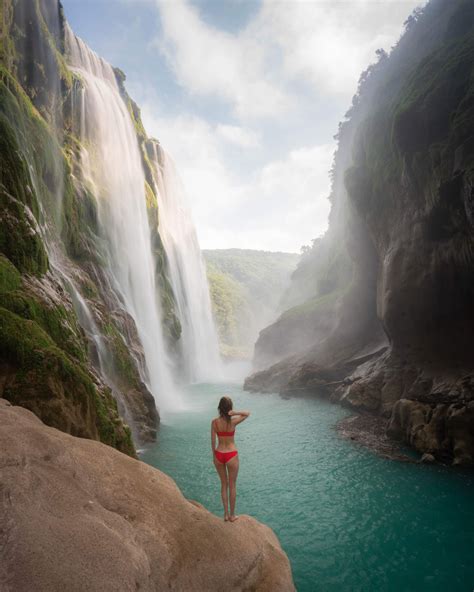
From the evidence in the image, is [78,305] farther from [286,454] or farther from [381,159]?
[381,159]

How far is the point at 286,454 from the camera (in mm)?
15344

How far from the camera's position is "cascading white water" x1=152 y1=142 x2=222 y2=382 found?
167 feet

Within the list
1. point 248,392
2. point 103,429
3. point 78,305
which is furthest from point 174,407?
point 103,429

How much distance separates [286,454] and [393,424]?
18.4 feet

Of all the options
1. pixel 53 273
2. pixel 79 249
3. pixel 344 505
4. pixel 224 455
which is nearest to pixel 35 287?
pixel 53 273

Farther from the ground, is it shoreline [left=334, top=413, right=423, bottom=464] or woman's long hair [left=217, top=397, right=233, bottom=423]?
woman's long hair [left=217, top=397, right=233, bottom=423]

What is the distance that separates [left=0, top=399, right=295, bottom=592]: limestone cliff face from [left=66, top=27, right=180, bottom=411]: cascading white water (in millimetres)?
21477

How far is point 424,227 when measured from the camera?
1838 centimetres

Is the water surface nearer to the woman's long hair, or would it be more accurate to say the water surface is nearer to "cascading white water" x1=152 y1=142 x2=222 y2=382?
the woman's long hair

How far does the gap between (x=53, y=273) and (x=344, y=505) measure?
565 inches

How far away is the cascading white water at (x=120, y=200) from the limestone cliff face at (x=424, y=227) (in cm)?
1742

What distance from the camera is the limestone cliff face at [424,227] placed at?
49.8 ft

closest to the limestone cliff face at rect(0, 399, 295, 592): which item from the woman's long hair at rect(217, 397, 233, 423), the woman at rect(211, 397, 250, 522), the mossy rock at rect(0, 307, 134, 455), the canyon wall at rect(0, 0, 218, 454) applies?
the woman at rect(211, 397, 250, 522)

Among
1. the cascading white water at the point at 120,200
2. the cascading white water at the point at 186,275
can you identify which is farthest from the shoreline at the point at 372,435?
the cascading white water at the point at 186,275
